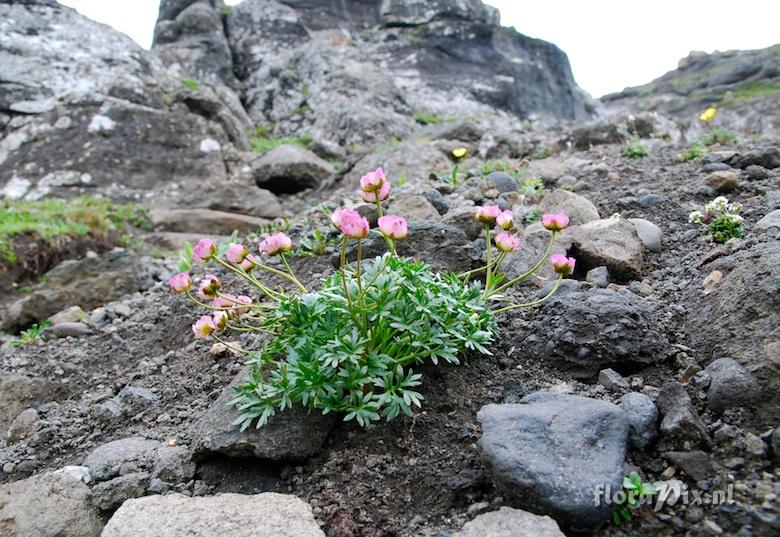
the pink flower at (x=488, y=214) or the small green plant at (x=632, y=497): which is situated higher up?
the pink flower at (x=488, y=214)

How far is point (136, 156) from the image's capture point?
7.77 m

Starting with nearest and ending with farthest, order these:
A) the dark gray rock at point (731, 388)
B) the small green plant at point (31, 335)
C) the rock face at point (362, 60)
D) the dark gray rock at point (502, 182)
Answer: the dark gray rock at point (731, 388)
the small green plant at point (31, 335)
the dark gray rock at point (502, 182)
the rock face at point (362, 60)

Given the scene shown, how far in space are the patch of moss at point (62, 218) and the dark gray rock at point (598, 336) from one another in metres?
A: 4.88

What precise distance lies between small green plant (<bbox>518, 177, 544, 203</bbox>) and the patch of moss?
164 inches

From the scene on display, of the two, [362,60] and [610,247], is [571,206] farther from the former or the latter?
[362,60]

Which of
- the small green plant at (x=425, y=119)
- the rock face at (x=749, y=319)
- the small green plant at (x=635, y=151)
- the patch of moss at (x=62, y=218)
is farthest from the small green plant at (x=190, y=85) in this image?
the rock face at (x=749, y=319)

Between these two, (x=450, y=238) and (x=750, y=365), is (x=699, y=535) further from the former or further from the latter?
(x=450, y=238)

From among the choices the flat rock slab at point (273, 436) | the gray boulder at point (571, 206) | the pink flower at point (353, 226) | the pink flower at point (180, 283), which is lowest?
the flat rock slab at point (273, 436)

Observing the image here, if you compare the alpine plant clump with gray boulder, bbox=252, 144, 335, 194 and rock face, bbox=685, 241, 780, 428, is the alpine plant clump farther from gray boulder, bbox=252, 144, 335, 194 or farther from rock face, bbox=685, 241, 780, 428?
gray boulder, bbox=252, 144, 335, 194

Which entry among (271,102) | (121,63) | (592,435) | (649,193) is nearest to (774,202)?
(649,193)

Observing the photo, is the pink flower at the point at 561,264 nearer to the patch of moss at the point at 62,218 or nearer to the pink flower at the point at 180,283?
the pink flower at the point at 180,283

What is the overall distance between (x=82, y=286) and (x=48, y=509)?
3092 millimetres

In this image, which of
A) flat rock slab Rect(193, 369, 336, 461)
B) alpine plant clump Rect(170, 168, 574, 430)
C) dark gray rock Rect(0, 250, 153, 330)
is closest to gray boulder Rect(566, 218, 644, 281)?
alpine plant clump Rect(170, 168, 574, 430)

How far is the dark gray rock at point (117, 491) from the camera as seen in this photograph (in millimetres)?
2098
